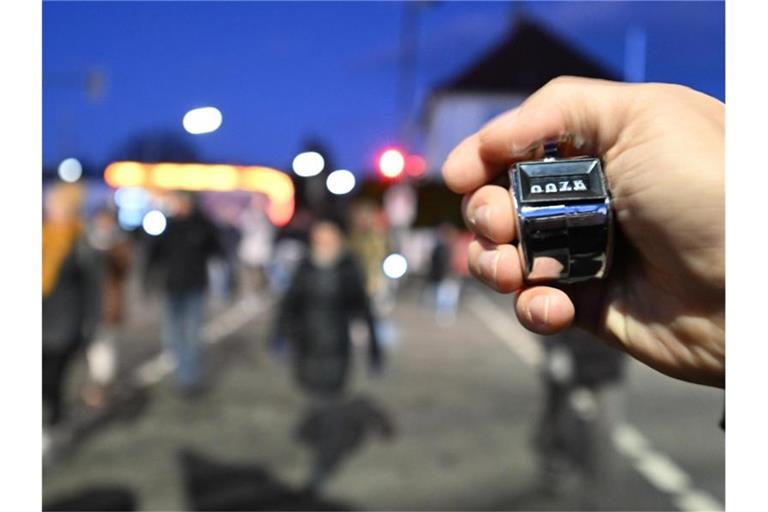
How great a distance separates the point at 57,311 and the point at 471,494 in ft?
5.85

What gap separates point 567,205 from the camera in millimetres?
1061

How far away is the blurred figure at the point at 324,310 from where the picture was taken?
4.00 metres

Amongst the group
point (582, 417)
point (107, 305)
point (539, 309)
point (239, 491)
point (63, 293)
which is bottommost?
point (239, 491)

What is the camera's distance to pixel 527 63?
4.64ft

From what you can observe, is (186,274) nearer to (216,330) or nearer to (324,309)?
(324,309)

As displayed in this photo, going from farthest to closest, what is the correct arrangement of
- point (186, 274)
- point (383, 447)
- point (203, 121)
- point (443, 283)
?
1. point (443, 283)
2. point (186, 274)
3. point (383, 447)
4. point (203, 121)

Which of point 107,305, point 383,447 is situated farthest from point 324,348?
point 107,305

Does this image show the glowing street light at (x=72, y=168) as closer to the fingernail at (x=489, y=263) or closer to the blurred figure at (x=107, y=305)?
the fingernail at (x=489, y=263)

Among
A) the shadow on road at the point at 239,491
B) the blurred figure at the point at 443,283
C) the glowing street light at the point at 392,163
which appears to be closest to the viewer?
the glowing street light at the point at 392,163

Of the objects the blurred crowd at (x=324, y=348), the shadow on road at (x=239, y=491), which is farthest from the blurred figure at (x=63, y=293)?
the shadow on road at (x=239, y=491)

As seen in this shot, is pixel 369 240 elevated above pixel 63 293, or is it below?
above

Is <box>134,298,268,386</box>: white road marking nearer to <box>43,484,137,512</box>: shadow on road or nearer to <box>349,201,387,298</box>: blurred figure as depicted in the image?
<box>349,201,387,298</box>: blurred figure

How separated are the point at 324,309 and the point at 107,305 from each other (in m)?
1.98

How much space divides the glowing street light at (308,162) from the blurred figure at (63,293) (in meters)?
1.54
